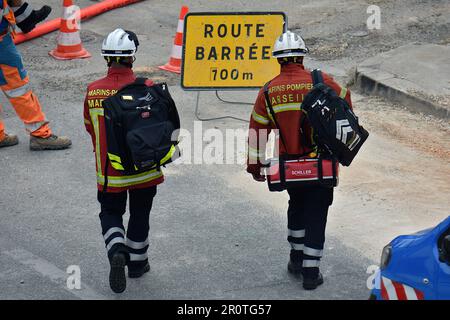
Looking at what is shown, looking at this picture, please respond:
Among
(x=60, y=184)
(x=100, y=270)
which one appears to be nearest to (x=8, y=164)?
(x=60, y=184)

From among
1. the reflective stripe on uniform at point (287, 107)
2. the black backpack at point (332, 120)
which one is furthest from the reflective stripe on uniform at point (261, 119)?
the black backpack at point (332, 120)

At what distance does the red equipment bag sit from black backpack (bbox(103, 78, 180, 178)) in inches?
29.6

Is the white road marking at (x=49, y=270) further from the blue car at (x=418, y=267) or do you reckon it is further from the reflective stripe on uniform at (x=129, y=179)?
the blue car at (x=418, y=267)

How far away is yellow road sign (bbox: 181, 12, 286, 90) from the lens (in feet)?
34.0

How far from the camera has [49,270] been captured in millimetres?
7301

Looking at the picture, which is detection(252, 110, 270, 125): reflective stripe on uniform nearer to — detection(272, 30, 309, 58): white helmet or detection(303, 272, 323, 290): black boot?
detection(272, 30, 309, 58): white helmet

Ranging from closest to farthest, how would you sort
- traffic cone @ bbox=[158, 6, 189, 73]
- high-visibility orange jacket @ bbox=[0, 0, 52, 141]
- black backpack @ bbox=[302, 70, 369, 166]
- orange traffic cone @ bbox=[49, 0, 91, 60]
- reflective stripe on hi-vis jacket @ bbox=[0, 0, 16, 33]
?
black backpack @ bbox=[302, 70, 369, 166]
reflective stripe on hi-vis jacket @ bbox=[0, 0, 16, 33]
high-visibility orange jacket @ bbox=[0, 0, 52, 141]
traffic cone @ bbox=[158, 6, 189, 73]
orange traffic cone @ bbox=[49, 0, 91, 60]

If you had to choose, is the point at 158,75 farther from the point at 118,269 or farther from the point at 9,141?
the point at 118,269

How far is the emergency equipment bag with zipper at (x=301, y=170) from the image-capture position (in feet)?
22.0

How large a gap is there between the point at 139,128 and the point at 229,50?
4029 mm

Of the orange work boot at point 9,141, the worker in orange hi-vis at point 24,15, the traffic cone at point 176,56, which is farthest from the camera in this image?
the traffic cone at point 176,56

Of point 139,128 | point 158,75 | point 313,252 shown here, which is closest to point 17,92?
point 158,75

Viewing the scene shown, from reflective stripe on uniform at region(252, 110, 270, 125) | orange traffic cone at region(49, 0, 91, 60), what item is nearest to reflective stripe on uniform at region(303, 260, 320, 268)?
reflective stripe on uniform at region(252, 110, 270, 125)
